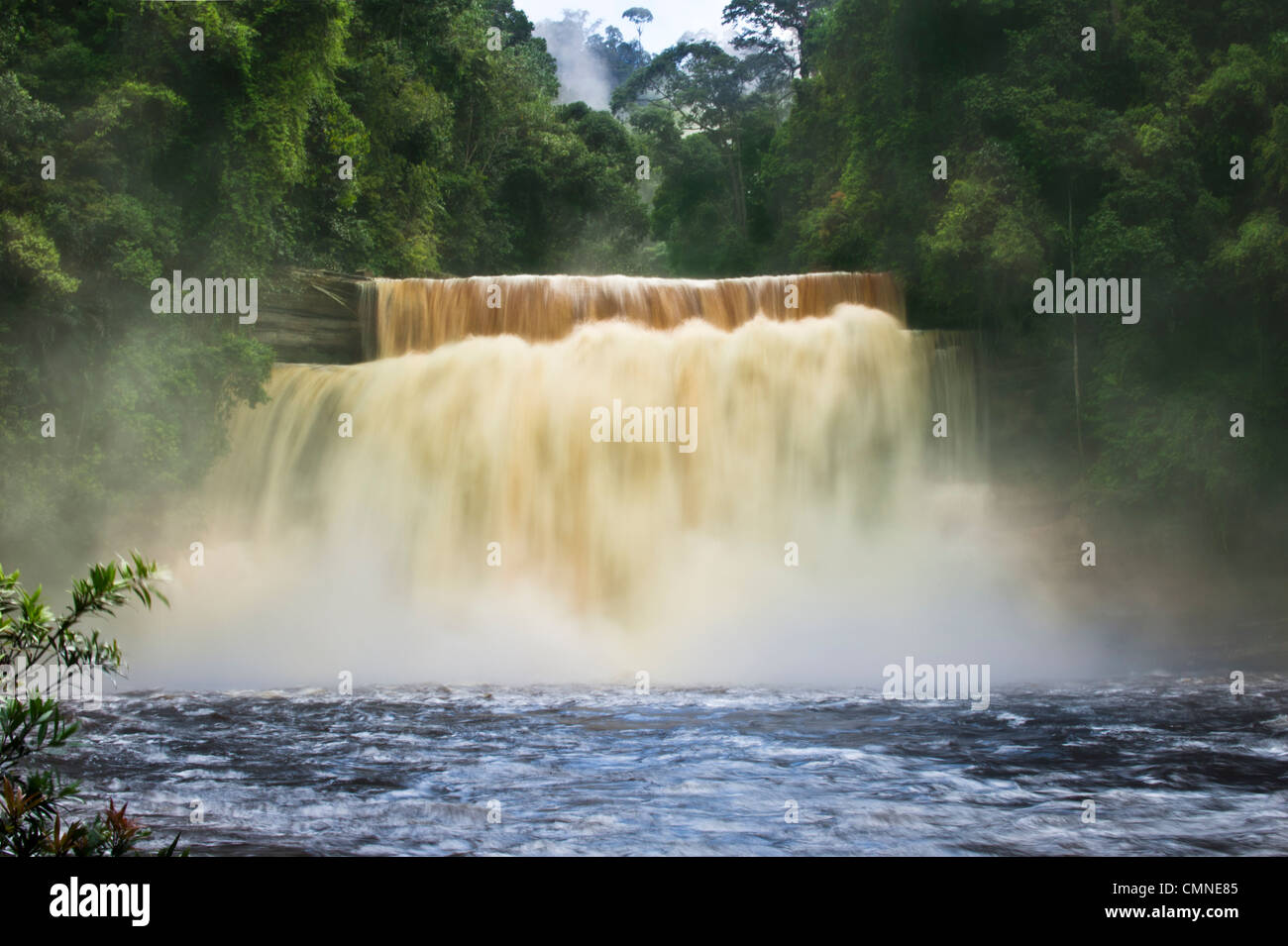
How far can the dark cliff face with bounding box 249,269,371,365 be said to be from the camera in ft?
65.5

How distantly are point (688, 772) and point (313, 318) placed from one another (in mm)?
13016

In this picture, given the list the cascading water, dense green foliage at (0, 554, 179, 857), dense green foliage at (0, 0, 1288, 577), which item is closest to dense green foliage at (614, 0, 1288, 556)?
dense green foliage at (0, 0, 1288, 577)

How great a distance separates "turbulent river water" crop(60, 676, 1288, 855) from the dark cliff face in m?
7.75

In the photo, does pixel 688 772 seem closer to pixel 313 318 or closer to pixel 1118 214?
pixel 1118 214

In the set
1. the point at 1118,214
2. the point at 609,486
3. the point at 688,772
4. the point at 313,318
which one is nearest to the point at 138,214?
the point at 313,318

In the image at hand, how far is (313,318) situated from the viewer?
20188mm

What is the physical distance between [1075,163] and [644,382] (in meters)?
7.72

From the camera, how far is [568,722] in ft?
39.4

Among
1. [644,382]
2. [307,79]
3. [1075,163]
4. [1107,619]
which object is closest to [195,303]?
[307,79]

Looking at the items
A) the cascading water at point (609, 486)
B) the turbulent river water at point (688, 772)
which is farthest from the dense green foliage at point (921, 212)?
the turbulent river water at point (688, 772)

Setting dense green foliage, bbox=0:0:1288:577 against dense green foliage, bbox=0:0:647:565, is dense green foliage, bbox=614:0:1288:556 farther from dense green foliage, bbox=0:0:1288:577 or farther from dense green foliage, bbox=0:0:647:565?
dense green foliage, bbox=0:0:647:565

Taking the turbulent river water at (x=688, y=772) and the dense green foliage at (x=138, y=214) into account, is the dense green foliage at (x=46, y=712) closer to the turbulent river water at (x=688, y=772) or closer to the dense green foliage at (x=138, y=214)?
the turbulent river water at (x=688, y=772)

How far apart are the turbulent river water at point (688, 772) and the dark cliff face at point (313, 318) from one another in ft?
25.4
